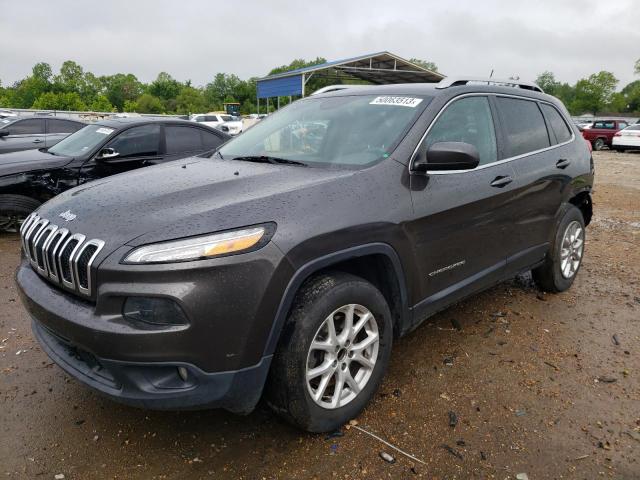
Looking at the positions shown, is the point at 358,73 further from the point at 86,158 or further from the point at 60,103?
the point at 60,103

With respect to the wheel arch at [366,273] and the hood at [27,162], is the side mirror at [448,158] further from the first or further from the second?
the hood at [27,162]

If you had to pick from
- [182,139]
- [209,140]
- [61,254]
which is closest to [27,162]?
[182,139]

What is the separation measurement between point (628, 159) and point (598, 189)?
1002 cm

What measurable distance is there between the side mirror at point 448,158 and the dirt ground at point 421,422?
130cm

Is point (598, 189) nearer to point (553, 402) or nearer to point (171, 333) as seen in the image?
point (553, 402)

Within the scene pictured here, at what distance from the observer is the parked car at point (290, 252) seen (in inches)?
76.0

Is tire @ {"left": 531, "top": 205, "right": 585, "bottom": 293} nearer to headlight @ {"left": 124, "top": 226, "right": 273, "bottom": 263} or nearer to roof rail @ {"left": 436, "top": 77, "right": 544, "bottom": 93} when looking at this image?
roof rail @ {"left": 436, "top": 77, "right": 544, "bottom": 93}

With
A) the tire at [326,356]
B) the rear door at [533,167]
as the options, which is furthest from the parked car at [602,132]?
the tire at [326,356]

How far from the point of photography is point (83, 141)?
651 cm

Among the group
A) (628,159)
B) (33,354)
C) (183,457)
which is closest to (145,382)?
(183,457)

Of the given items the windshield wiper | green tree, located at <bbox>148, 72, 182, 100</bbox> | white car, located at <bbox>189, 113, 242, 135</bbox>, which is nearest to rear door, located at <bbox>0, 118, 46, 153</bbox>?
the windshield wiper

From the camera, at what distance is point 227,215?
2078mm

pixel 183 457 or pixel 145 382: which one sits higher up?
pixel 145 382

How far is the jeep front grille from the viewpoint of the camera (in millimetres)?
2020
